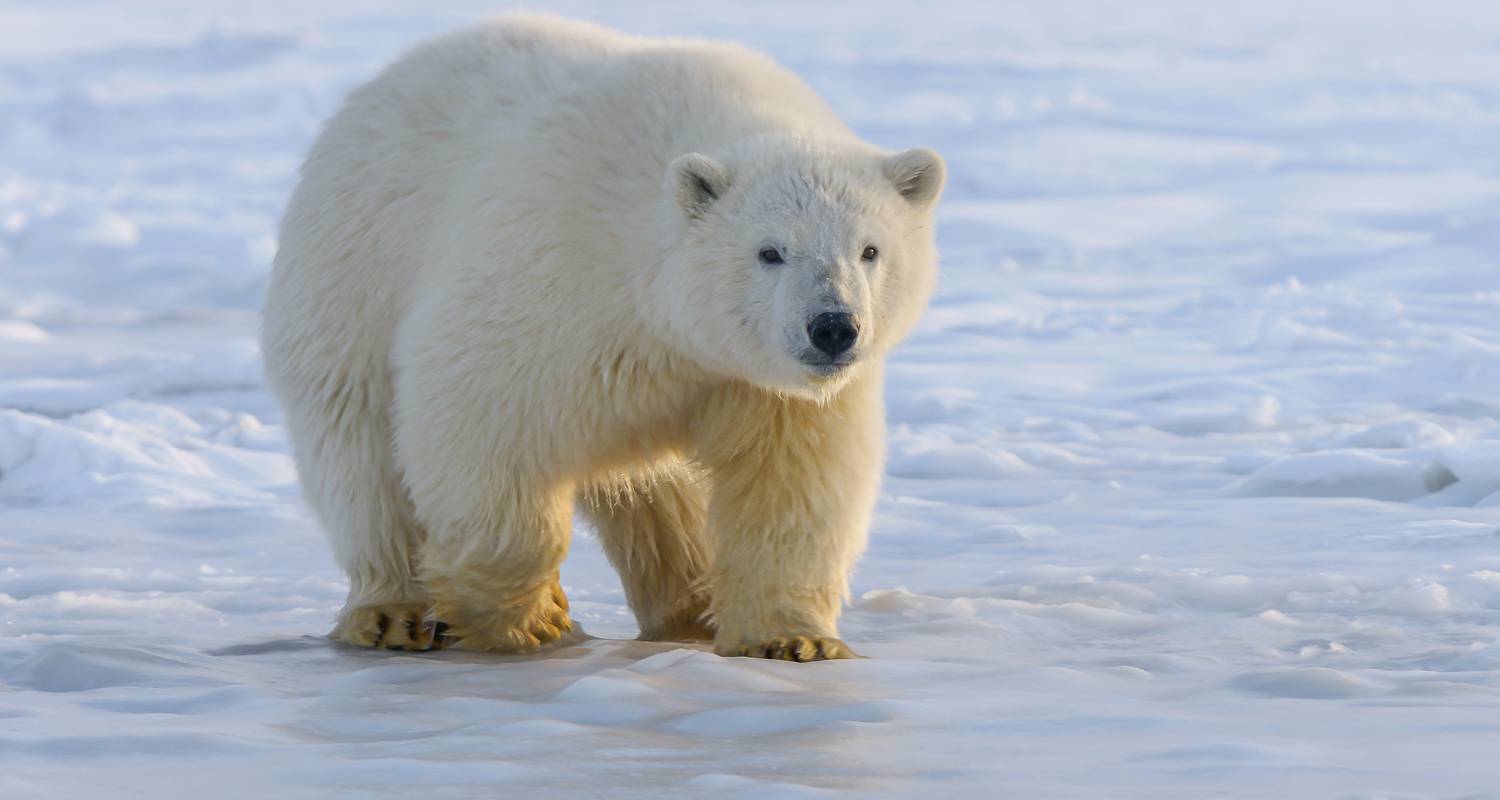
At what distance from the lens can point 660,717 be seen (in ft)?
12.8

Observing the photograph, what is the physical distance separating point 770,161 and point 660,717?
4.83 ft

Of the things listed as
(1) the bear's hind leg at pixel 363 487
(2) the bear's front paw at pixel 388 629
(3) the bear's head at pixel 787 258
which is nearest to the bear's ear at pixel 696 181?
(3) the bear's head at pixel 787 258

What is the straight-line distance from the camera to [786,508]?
4.94 metres

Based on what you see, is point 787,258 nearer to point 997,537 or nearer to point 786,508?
point 786,508

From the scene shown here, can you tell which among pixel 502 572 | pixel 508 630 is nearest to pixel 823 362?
pixel 502 572

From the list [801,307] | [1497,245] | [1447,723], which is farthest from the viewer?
[1497,245]

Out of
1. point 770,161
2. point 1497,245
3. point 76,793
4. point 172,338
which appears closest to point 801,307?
point 770,161

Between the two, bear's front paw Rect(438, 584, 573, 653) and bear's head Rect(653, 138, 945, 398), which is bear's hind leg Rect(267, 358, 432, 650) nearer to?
bear's front paw Rect(438, 584, 573, 653)

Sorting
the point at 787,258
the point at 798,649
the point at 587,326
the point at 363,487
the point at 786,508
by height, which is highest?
the point at 787,258

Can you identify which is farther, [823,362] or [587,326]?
[587,326]

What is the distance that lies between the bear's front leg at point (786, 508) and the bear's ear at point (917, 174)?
446 mm

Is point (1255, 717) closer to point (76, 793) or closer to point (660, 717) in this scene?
point (660, 717)

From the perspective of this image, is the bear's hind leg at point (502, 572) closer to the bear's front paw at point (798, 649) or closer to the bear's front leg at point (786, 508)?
the bear's front leg at point (786, 508)

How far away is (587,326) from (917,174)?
89 centimetres
